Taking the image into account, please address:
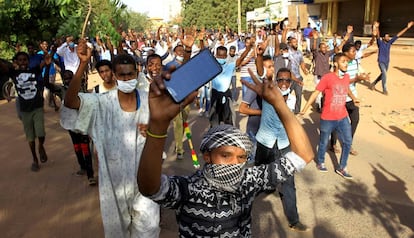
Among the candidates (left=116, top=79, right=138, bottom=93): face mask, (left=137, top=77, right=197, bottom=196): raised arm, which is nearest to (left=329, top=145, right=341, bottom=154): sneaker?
(left=116, top=79, right=138, bottom=93): face mask

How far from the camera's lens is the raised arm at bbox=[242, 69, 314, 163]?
1.82 m

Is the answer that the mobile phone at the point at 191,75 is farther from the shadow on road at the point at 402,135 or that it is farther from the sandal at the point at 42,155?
the shadow on road at the point at 402,135

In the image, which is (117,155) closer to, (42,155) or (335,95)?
(335,95)

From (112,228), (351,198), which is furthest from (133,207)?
(351,198)

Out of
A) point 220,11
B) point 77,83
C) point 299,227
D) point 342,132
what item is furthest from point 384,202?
point 220,11

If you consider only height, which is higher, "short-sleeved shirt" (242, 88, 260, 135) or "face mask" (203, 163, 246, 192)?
"face mask" (203, 163, 246, 192)

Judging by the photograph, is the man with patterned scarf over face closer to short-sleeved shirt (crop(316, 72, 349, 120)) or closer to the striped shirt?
the striped shirt

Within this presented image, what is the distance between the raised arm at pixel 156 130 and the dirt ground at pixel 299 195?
2.65 metres

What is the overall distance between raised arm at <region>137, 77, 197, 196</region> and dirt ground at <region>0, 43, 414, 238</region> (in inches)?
104

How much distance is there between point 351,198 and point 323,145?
103 cm

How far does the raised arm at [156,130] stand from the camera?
1.33 metres

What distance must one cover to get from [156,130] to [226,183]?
0.52 meters

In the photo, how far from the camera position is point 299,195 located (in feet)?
15.9

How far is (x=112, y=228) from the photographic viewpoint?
296 cm
